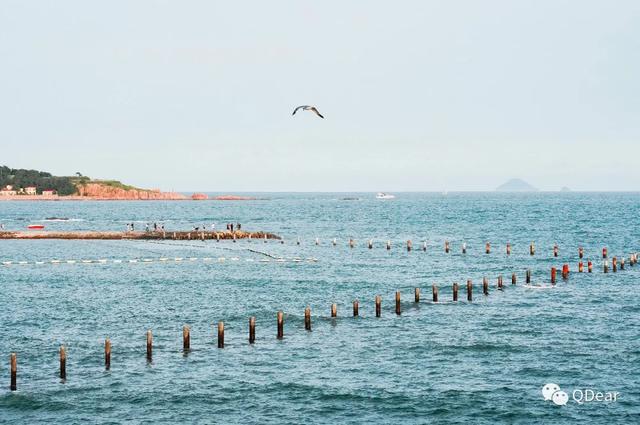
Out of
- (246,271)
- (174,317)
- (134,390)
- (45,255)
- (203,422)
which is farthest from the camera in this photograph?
(45,255)

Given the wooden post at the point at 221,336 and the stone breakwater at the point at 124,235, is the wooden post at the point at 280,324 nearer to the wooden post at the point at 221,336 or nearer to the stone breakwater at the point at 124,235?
the wooden post at the point at 221,336

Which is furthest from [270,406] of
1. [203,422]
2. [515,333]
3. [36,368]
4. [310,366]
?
[515,333]

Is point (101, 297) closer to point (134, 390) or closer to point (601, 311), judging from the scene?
point (134, 390)

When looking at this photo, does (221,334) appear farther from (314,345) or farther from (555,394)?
(555,394)

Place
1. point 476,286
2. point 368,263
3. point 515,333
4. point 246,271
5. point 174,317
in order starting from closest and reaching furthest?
point 515,333 → point 174,317 → point 476,286 → point 246,271 → point 368,263

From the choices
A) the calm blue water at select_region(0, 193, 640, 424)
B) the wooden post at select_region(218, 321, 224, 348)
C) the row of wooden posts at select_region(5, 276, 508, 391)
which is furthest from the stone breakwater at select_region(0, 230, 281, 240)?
the wooden post at select_region(218, 321, 224, 348)

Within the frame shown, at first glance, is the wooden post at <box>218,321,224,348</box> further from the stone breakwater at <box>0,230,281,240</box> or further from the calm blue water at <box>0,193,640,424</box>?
the stone breakwater at <box>0,230,281,240</box>

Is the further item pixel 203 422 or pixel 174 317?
pixel 174 317

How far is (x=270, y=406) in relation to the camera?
37.9 meters

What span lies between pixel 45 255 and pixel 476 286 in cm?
5600

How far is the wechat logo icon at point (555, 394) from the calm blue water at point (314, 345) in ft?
1.16

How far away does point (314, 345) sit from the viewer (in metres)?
48.8

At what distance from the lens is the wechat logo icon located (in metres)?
38.2

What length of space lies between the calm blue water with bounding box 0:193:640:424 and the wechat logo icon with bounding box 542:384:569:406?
353 millimetres
